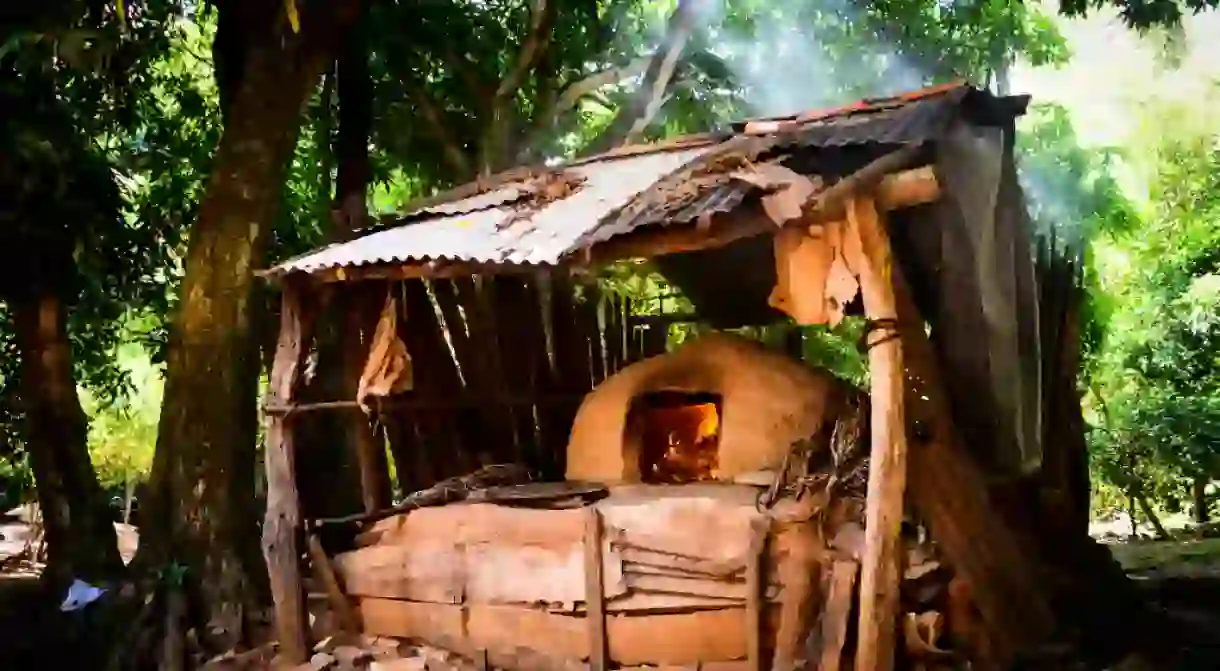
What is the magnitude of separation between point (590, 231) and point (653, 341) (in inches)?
198

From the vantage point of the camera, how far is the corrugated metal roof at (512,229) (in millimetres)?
5855

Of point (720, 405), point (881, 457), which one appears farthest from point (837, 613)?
point (720, 405)

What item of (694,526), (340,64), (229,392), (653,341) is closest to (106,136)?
(340,64)

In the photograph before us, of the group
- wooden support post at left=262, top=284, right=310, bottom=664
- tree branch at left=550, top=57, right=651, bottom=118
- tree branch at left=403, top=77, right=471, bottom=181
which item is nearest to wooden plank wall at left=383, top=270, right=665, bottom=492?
wooden support post at left=262, top=284, right=310, bottom=664

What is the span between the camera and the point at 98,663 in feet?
24.1

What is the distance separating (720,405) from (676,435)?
0.70m

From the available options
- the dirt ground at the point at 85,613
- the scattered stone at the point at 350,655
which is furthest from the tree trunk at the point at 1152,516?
the scattered stone at the point at 350,655

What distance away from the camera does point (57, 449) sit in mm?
7977

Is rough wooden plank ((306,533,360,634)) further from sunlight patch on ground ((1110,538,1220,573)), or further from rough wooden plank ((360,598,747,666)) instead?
sunlight patch on ground ((1110,538,1220,573))

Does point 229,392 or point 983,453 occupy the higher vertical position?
point 229,392

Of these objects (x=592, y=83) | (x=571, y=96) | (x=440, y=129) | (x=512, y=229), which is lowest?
(x=512, y=229)

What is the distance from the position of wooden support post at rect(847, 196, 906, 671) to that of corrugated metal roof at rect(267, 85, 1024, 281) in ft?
2.31

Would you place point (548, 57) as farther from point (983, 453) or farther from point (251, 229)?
point (983, 453)

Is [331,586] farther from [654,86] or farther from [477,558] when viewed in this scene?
[654,86]
